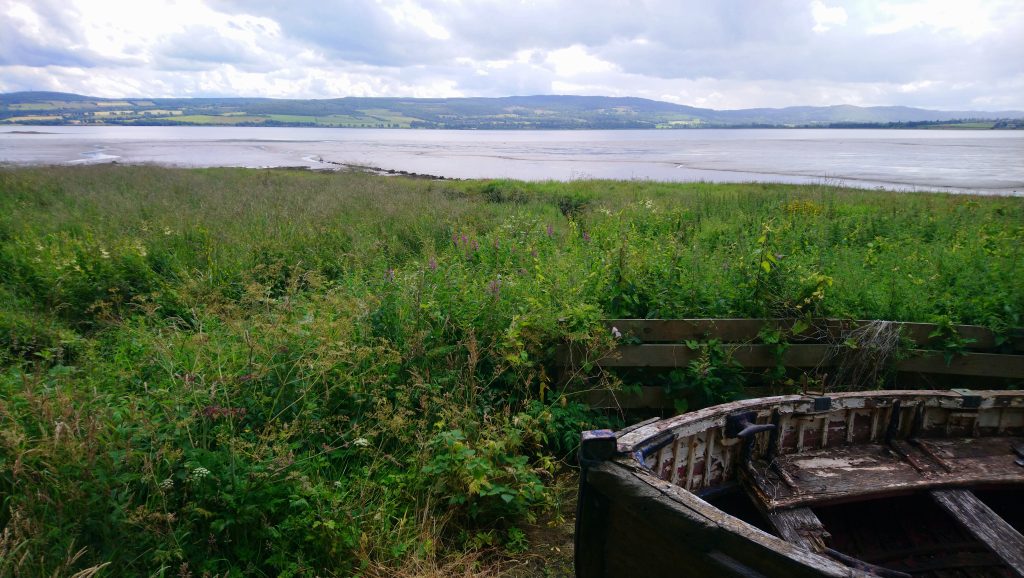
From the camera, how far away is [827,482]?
160 inches

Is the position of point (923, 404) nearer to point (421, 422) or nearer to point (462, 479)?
point (462, 479)

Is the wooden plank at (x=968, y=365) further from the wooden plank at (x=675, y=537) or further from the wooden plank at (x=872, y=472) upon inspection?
the wooden plank at (x=675, y=537)

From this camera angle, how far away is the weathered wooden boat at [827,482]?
2.90 meters

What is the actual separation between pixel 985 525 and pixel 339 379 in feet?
15.9

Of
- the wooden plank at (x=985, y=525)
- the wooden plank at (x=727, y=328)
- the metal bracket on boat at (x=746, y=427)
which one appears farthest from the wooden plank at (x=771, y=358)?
the wooden plank at (x=985, y=525)

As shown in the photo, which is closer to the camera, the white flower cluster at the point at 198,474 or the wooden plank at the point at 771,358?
the white flower cluster at the point at 198,474

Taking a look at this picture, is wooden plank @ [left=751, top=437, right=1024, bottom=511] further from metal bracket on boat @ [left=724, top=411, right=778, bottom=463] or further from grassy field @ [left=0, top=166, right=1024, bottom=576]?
grassy field @ [left=0, top=166, right=1024, bottom=576]

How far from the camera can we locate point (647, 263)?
268 inches

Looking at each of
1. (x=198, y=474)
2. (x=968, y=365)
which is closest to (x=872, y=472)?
(x=968, y=365)

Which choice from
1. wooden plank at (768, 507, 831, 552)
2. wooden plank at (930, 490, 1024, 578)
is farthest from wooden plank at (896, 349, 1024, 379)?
wooden plank at (768, 507, 831, 552)

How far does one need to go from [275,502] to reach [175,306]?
5.29 m

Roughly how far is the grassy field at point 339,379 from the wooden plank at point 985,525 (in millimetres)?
2264

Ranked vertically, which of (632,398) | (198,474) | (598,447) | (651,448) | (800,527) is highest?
(598,447)

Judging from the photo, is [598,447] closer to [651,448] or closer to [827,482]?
[651,448]
